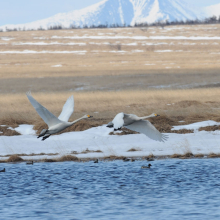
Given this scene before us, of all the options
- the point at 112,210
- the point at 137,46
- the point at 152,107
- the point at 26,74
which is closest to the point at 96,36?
the point at 137,46

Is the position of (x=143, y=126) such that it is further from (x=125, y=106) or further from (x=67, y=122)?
(x=125, y=106)

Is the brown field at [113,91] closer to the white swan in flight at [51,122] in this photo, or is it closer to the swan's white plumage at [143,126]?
the swan's white plumage at [143,126]

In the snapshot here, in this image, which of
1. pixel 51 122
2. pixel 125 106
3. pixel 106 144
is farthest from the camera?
pixel 125 106

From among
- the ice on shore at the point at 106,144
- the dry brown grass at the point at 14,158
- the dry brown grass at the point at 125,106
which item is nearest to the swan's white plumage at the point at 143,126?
the ice on shore at the point at 106,144

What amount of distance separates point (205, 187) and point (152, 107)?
14528mm

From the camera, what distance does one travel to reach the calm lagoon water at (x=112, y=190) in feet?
37.3

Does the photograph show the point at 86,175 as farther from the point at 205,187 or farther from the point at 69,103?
the point at 205,187

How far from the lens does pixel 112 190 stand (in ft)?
44.5

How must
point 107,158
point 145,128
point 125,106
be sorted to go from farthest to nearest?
point 125,106, point 107,158, point 145,128

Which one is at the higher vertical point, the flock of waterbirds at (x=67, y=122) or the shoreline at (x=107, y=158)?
the flock of waterbirds at (x=67, y=122)

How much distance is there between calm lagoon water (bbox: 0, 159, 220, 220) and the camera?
37.3 ft

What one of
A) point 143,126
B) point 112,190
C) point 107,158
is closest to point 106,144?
point 107,158

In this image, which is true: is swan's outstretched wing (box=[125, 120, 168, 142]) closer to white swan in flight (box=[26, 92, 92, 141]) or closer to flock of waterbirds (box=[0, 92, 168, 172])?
flock of waterbirds (box=[0, 92, 168, 172])

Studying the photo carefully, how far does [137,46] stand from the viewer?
104188mm
